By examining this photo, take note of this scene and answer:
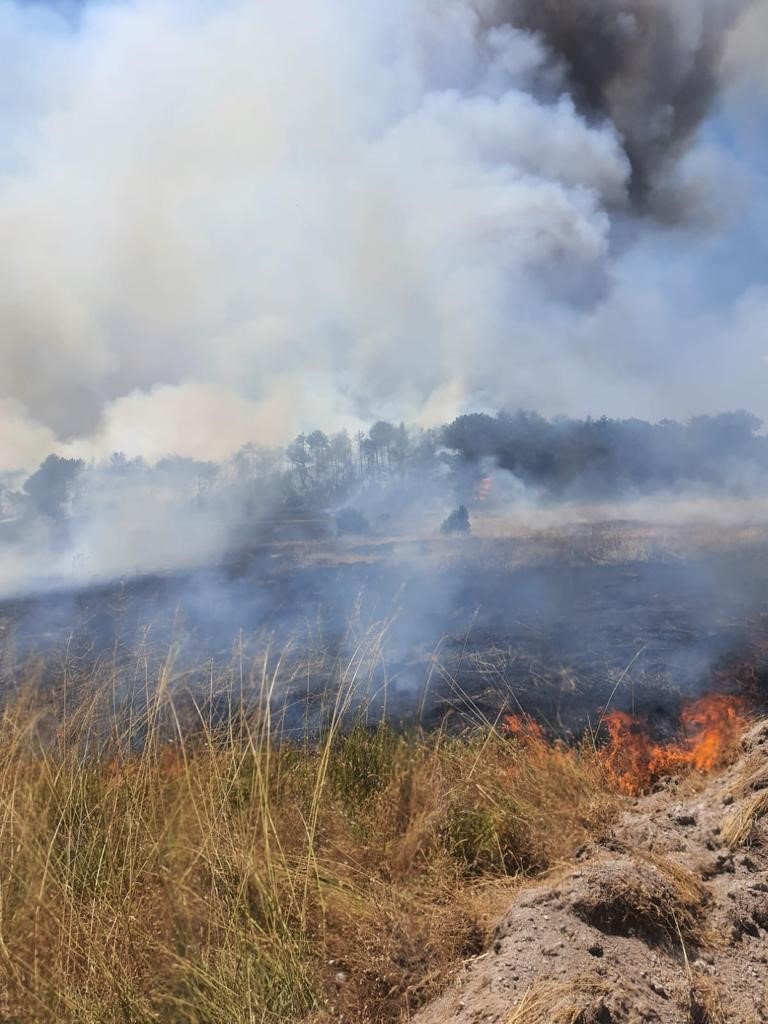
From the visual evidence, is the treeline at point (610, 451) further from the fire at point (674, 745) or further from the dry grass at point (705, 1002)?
the dry grass at point (705, 1002)

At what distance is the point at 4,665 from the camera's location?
402 cm

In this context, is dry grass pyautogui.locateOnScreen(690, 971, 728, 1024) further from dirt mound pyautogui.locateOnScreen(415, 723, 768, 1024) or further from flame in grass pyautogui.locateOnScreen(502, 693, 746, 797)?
flame in grass pyautogui.locateOnScreen(502, 693, 746, 797)

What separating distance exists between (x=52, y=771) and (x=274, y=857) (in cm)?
124

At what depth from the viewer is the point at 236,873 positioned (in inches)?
112

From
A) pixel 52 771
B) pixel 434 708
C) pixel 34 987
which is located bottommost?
pixel 434 708

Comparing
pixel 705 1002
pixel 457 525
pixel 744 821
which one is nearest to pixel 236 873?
pixel 705 1002

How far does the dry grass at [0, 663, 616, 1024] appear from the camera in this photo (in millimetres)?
2459

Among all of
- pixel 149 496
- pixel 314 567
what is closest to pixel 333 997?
pixel 314 567

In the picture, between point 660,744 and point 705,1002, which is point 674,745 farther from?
point 705,1002

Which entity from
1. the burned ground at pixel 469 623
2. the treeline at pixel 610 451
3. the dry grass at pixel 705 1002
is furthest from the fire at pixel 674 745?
the treeline at pixel 610 451

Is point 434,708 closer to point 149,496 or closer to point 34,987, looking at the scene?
point 34,987

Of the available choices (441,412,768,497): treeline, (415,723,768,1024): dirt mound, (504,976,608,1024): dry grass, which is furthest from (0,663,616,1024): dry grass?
(441,412,768,497): treeline

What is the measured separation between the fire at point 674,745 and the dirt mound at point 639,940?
129 cm

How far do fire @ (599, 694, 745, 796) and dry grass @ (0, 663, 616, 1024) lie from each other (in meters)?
1.21
